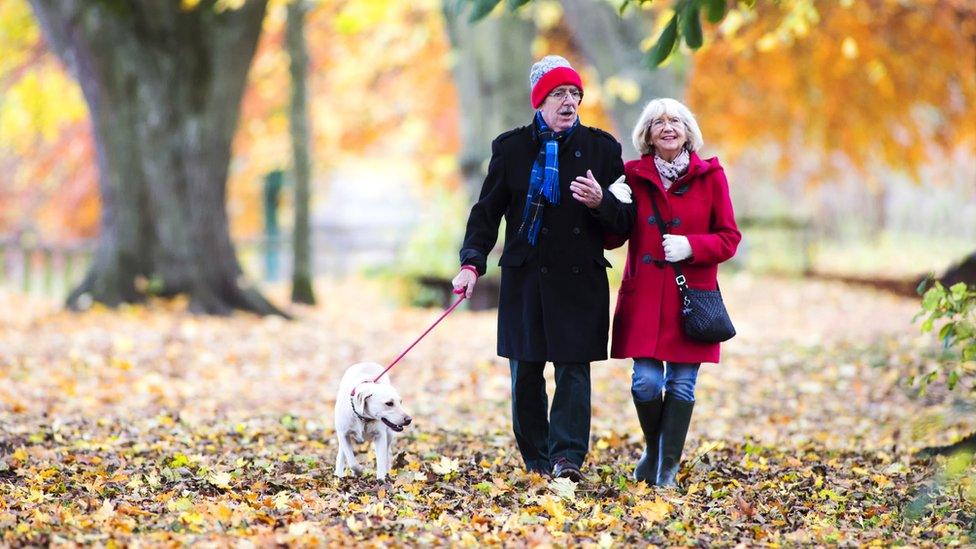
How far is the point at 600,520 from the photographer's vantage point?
16.5 ft

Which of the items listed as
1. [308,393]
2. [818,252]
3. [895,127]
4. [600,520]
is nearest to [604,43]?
[895,127]

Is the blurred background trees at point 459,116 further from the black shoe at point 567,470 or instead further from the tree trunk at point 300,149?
the black shoe at point 567,470

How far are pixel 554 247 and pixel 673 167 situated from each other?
0.62 m

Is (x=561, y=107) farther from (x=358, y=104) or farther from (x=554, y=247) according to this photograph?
(x=358, y=104)

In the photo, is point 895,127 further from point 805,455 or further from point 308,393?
point 805,455

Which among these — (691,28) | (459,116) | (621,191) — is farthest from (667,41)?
(459,116)

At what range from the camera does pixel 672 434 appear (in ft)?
18.7

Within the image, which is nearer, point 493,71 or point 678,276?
point 678,276

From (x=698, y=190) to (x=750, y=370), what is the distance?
20.1 ft

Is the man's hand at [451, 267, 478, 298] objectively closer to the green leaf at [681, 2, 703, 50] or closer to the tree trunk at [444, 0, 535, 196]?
the green leaf at [681, 2, 703, 50]

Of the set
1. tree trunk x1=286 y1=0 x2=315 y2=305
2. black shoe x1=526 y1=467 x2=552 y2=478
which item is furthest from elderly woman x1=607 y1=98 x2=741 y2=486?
tree trunk x1=286 y1=0 x2=315 y2=305

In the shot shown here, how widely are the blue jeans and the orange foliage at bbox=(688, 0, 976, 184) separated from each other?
30.3 feet

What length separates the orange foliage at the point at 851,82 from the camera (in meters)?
16.3

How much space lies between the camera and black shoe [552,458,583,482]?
5.72 m
